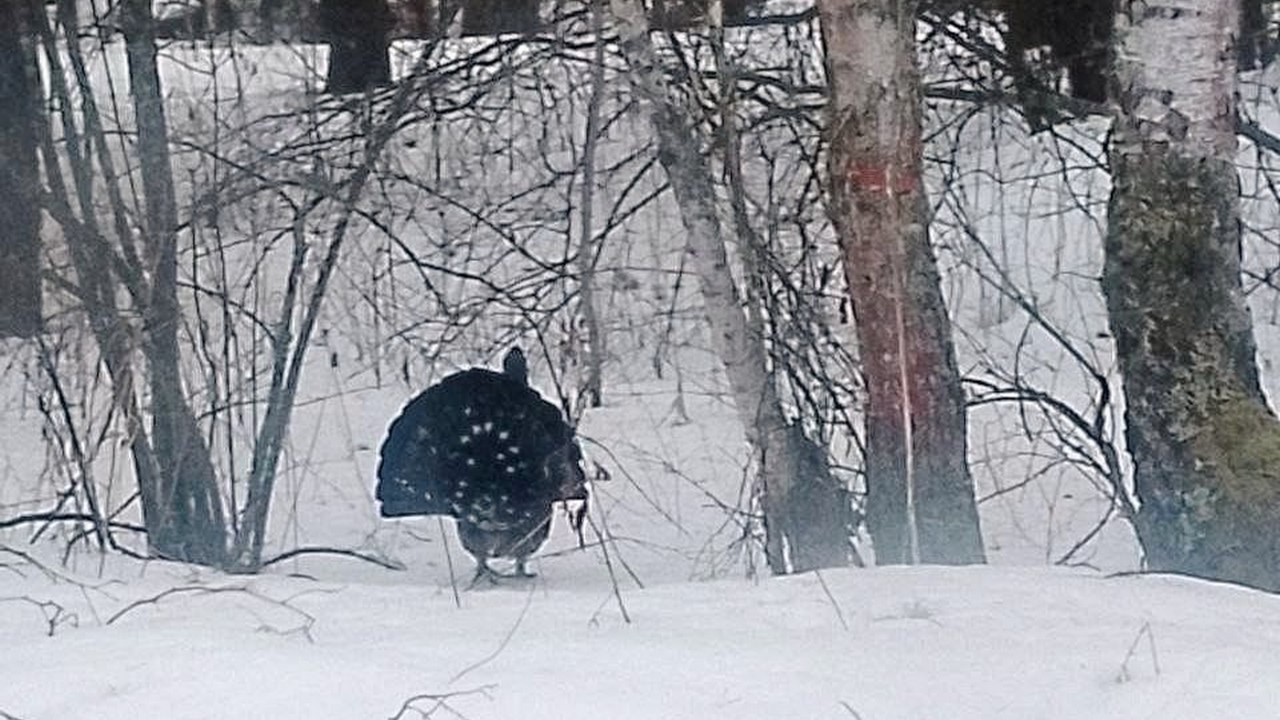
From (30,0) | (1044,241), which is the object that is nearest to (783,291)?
(30,0)

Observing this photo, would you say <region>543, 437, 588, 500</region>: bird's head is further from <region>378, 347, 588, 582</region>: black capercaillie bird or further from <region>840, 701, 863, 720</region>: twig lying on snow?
<region>840, 701, 863, 720</region>: twig lying on snow

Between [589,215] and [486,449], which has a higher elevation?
[589,215]

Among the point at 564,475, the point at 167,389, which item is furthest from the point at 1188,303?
the point at 167,389

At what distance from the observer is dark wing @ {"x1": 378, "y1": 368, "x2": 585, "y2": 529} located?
668cm

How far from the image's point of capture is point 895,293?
578cm

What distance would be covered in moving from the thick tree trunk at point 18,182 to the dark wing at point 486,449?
1.59 metres

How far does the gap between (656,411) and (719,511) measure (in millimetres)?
1486

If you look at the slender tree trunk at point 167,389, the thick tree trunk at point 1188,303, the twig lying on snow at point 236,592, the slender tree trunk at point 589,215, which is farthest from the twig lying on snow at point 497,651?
the slender tree trunk at point 167,389

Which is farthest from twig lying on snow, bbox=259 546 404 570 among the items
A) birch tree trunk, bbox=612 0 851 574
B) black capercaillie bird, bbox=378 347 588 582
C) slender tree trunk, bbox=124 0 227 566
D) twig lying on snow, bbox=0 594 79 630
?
twig lying on snow, bbox=0 594 79 630

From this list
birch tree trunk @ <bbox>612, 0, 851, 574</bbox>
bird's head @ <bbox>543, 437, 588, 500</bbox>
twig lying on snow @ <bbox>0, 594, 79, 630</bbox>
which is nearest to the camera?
twig lying on snow @ <bbox>0, 594, 79, 630</bbox>

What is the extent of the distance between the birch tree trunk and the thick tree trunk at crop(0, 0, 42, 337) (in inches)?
97.3

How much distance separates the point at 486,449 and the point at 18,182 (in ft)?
7.92

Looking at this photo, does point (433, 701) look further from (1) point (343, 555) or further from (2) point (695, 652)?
(1) point (343, 555)

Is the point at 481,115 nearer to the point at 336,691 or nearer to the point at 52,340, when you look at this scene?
the point at 52,340
